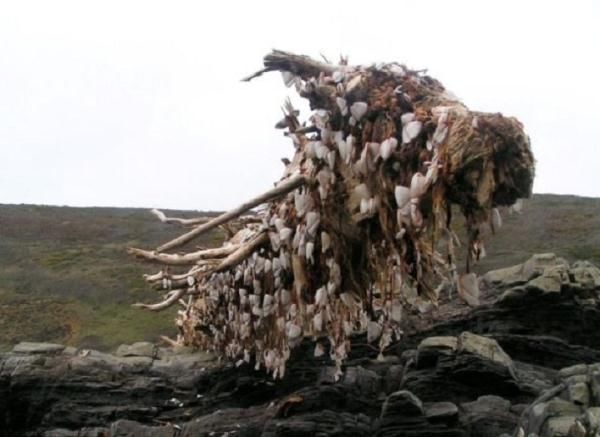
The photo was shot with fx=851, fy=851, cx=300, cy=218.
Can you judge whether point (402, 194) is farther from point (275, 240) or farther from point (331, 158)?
point (275, 240)

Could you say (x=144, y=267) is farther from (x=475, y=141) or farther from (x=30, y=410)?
(x=475, y=141)

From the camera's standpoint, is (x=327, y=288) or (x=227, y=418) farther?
(x=227, y=418)

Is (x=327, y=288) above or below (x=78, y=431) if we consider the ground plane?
above

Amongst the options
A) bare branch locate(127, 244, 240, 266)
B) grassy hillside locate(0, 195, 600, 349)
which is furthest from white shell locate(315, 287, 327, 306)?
grassy hillside locate(0, 195, 600, 349)

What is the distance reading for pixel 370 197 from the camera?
7.98 metres

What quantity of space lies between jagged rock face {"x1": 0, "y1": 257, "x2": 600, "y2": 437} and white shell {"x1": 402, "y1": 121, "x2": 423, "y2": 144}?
9501mm

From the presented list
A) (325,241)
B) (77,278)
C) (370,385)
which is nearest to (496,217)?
(325,241)

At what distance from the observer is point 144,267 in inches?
2813

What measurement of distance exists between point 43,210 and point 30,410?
290 ft

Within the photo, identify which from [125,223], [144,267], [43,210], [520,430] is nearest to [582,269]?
[520,430]

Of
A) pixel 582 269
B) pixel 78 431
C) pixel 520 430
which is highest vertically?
pixel 582 269

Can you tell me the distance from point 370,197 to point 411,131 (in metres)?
0.92

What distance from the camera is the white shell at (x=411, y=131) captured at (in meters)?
7.29

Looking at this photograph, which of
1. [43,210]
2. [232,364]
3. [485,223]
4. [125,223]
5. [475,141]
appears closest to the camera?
[475,141]
